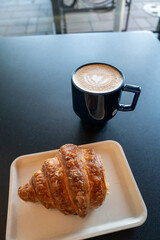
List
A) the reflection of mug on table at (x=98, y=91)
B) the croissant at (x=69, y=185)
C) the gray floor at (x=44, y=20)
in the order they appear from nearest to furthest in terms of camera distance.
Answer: the croissant at (x=69, y=185)
the reflection of mug on table at (x=98, y=91)
the gray floor at (x=44, y=20)

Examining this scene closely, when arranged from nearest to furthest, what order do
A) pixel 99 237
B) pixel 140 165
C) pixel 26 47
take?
pixel 99 237
pixel 140 165
pixel 26 47

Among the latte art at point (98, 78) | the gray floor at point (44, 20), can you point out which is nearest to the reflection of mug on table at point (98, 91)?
the latte art at point (98, 78)

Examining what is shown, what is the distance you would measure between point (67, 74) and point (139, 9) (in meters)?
2.16

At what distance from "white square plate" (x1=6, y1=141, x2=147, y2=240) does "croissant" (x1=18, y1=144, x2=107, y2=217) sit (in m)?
0.03

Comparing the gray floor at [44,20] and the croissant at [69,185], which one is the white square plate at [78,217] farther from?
the gray floor at [44,20]

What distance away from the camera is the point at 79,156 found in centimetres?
52

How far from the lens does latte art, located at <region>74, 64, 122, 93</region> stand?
0.59 metres

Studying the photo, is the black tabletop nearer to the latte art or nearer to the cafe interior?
the cafe interior

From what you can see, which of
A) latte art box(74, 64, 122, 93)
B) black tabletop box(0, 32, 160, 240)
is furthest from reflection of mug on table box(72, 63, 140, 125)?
black tabletop box(0, 32, 160, 240)

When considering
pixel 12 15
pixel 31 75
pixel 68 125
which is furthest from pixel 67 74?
pixel 12 15

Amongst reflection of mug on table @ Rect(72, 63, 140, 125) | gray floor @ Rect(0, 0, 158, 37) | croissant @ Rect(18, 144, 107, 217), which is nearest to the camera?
croissant @ Rect(18, 144, 107, 217)

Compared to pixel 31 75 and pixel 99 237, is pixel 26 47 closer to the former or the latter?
pixel 31 75

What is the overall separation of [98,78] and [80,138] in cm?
22

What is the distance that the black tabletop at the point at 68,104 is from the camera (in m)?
0.60
